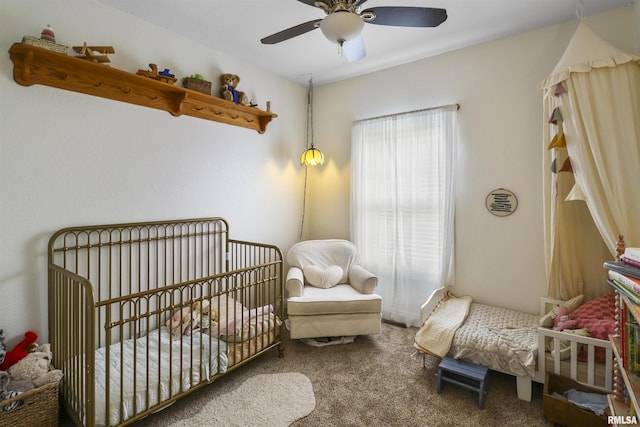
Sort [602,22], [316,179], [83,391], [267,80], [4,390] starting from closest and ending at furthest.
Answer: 1. [4,390]
2. [83,391]
3. [602,22]
4. [267,80]
5. [316,179]

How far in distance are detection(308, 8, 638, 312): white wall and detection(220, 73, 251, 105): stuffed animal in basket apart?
1569mm

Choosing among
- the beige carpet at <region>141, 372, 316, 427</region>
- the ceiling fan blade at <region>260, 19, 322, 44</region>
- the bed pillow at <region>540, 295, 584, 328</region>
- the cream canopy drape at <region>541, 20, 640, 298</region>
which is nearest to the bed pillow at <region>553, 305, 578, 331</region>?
the bed pillow at <region>540, 295, 584, 328</region>

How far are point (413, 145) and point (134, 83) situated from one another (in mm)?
2500

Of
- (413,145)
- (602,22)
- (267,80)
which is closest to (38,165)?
(267,80)

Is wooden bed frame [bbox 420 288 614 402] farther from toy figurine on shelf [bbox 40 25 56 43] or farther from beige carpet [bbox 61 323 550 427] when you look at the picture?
toy figurine on shelf [bbox 40 25 56 43]

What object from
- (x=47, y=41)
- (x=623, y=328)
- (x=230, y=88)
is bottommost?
(x=623, y=328)

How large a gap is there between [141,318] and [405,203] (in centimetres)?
249

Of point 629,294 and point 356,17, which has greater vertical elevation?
point 356,17

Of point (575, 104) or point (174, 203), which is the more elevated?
point (575, 104)

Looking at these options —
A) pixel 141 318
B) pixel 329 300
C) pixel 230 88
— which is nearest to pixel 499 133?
pixel 329 300

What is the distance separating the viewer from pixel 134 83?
228 cm

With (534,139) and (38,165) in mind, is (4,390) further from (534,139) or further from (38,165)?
(534,139)

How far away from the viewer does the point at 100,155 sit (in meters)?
2.19

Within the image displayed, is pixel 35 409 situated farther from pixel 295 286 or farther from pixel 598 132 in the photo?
pixel 598 132
